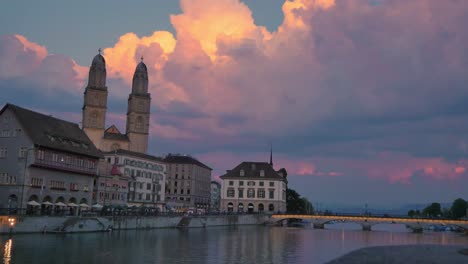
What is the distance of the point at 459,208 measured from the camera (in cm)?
17262

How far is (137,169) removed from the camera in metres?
121

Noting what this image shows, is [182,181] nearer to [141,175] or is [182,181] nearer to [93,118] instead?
[93,118]

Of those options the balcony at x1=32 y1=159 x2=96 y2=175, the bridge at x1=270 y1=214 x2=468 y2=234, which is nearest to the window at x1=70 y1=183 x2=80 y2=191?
the balcony at x1=32 y1=159 x2=96 y2=175

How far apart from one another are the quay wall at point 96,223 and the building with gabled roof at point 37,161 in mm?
3308

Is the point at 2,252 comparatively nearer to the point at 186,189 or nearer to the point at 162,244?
the point at 162,244

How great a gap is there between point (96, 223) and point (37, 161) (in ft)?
40.3

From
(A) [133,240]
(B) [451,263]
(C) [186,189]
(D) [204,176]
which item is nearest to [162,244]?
(A) [133,240]

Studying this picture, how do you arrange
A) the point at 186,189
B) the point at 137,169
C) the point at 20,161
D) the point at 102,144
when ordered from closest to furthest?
the point at 20,161 → the point at 137,169 → the point at 102,144 → the point at 186,189

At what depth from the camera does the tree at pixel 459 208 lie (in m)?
170

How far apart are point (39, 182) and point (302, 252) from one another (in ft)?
126

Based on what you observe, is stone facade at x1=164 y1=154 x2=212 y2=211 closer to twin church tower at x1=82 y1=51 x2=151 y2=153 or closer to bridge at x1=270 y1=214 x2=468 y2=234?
twin church tower at x1=82 y1=51 x2=151 y2=153

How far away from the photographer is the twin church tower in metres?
140

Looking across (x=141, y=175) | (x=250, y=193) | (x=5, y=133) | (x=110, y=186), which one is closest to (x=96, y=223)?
(x=5, y=133)

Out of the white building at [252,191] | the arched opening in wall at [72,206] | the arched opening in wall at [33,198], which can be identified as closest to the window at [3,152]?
the arched opening in wall at [33,198]
